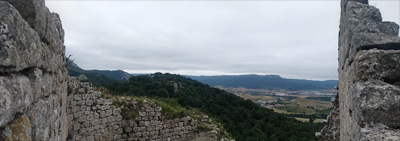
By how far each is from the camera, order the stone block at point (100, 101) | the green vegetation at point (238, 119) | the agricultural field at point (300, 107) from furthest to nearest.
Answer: the agricultural field at point (300, 107) → the green vegetation at point (238, 119) → the stone block at point (100, 101)

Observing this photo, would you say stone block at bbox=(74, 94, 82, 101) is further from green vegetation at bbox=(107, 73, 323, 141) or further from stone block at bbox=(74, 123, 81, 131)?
green vegetation at bbox=(107, 73, 323, 141)

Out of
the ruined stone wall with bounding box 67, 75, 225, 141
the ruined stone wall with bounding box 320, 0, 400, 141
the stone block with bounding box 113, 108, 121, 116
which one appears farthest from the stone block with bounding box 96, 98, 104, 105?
the ruined stone wall with bounding box 320, 0, 400, 141

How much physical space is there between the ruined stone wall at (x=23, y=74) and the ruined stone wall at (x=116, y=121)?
3.53 m

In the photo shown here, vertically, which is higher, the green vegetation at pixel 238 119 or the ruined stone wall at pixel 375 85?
the ruined stone wall at pixel 375 85

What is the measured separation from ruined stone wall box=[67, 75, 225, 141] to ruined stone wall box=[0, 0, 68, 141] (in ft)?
11.6

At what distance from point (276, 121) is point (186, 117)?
1175cm

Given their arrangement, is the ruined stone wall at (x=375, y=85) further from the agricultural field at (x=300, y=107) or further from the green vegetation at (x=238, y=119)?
the agricultural field at (x=300, y=107)

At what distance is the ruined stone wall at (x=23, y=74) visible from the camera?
179 centimetres

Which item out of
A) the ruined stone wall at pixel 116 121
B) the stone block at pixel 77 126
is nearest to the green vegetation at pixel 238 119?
the ruined stone wall at pixel 116 121

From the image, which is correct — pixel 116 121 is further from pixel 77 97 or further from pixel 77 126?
pixel 77 97

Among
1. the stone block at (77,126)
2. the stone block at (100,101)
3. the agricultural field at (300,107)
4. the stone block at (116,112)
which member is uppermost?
the stone block at (100,101)

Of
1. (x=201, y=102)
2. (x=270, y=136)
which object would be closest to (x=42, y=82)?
(x=270, y=136)

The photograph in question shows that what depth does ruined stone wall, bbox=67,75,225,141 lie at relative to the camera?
6410 mm

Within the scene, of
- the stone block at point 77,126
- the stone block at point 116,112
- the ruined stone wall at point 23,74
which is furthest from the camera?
the stone block at point 116,112
